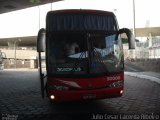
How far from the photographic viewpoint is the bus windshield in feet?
27.9

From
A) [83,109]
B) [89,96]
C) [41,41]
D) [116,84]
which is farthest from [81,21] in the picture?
[83,109]

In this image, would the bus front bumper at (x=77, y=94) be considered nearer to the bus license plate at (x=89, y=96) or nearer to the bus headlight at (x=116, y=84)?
the bus license plate at (x=89, y=96)

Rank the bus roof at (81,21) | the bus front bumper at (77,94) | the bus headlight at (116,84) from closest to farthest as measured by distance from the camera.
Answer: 1. the bus front bumper at (77,94)
2. the bus headlight at (116,84)
3. the bus roof at (81,21)

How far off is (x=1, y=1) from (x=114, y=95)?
46.7 feet

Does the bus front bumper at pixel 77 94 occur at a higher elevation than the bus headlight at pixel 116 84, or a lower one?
lower

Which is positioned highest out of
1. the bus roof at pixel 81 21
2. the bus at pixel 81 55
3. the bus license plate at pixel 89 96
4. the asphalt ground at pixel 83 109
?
the bus roof at pixel 81 21

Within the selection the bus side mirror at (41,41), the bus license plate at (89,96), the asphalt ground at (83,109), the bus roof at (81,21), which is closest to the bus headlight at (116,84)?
the bus license plate at (89,96)

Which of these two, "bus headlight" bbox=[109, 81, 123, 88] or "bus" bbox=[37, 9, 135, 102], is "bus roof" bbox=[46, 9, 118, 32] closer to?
"bus" bbox=[37, 9, 135, 102]

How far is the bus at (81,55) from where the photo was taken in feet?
27.8

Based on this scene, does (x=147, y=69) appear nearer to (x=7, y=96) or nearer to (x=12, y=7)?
(x=12, y=7)

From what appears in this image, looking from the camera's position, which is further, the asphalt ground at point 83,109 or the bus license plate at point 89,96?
the bus license plate at point 89,96

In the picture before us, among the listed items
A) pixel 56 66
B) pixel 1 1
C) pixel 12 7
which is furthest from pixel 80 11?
pixel 12 7

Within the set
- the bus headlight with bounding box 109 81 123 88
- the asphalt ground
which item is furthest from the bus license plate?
the bus headlight with bounding box 109 81 123 88

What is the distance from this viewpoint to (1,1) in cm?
2044
